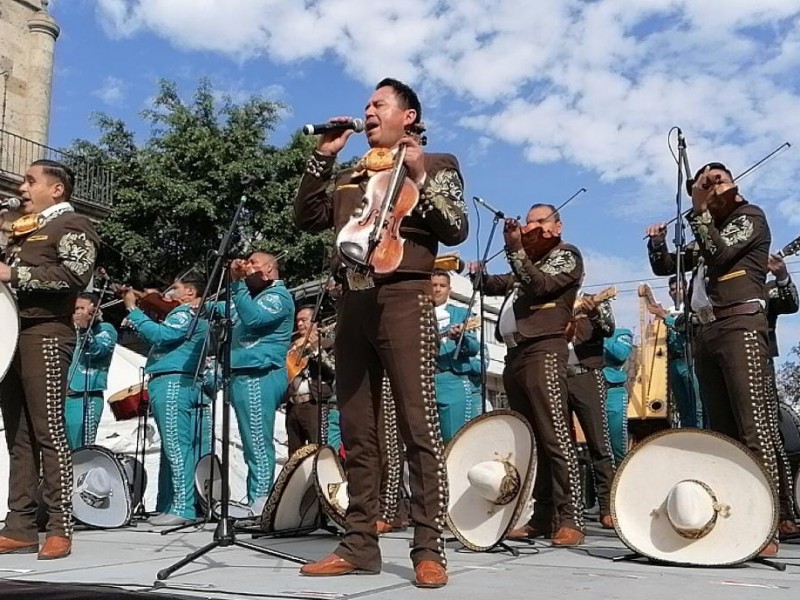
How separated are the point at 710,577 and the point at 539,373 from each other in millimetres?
1564

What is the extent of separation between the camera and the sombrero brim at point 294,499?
5105mm

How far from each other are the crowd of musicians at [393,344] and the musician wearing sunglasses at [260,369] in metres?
0.01

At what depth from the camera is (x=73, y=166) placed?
18.1 meters

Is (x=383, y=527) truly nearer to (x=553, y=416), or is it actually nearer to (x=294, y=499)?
(x=294, y=499)

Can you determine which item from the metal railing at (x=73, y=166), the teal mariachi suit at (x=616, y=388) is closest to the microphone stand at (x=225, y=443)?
the teal mariachi suit at (x=616, y=388)

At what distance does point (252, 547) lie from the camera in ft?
12.3

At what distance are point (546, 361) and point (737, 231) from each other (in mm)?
1170

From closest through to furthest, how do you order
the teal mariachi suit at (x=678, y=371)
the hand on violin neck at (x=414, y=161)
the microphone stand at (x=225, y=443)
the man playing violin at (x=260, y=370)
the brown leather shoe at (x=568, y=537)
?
the hand on violin neck at (x=414, y=161), the microphone stand at (x=225, y=443), the brown leather shoe at (x=568, y=537), the man playing violin at (x=260, y=370), the teal mariachi suit at (x=678, y=371)

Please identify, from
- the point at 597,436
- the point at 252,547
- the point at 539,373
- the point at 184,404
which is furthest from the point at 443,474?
the point at 184,404

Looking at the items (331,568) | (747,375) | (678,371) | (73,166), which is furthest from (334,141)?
(73,166)

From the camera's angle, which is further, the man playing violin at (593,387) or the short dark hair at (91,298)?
the short dark hair at (91,298)

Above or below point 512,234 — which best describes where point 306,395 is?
below

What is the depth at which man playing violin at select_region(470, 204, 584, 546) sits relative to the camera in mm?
4719

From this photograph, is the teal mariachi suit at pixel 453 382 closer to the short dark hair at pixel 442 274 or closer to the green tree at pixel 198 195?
the short dark hair at pixel 442 274
